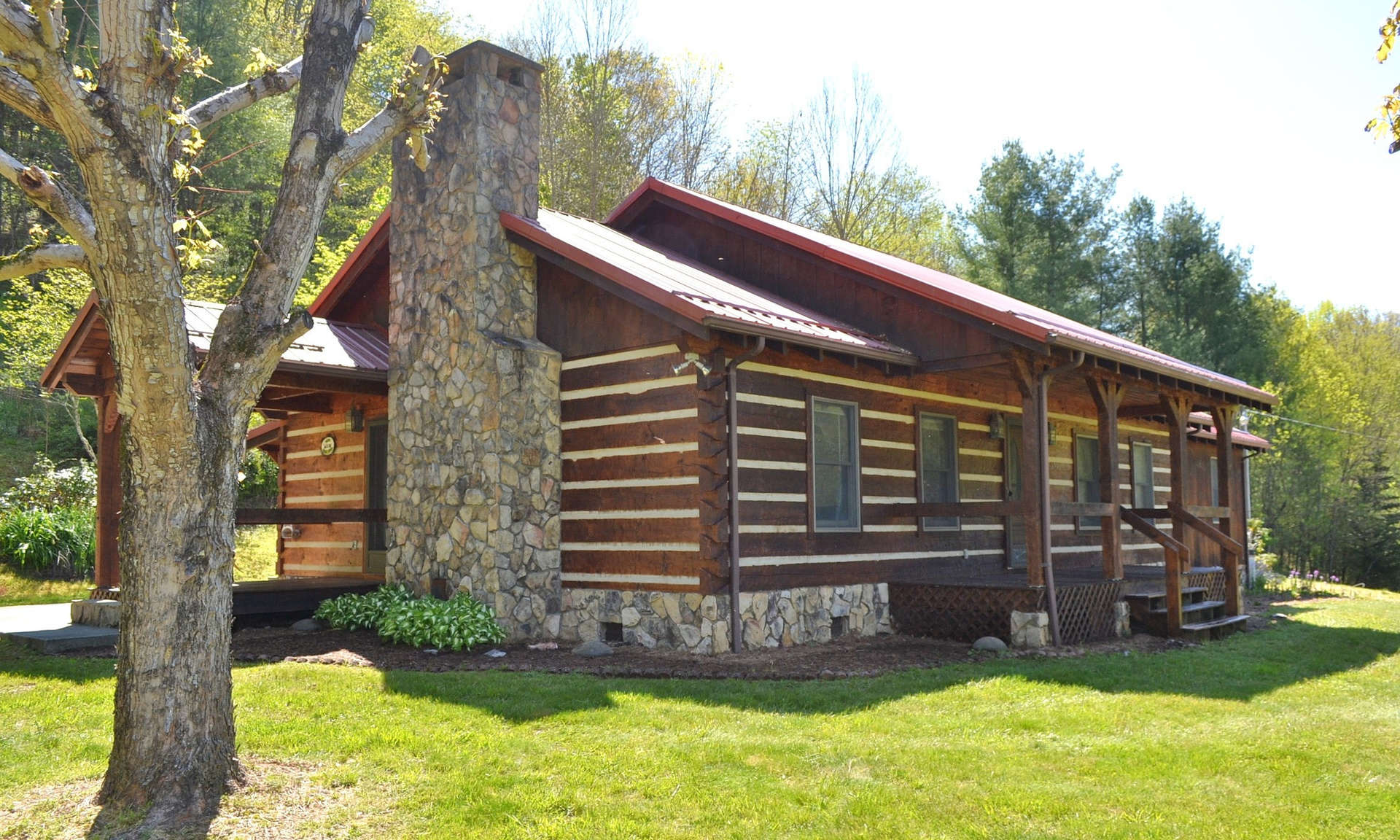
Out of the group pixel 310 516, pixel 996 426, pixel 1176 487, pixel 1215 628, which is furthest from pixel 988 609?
pixel 310 516

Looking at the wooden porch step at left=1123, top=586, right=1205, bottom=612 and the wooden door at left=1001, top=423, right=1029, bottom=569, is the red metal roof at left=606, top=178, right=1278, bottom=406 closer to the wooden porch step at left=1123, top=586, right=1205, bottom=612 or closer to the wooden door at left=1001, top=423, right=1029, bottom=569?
the wooden door at left=1001, top=423, right=1029, bottom=569

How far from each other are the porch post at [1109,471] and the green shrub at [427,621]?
680 cm

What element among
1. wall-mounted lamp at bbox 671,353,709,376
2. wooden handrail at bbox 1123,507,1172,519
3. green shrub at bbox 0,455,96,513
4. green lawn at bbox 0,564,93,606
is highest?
wall-mounted lamp at bbox 671,353,709,376

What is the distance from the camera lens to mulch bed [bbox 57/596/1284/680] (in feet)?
32.0

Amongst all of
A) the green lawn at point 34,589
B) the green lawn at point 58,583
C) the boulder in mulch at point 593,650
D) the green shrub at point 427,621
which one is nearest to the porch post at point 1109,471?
the boulder in mulch at point 593,650

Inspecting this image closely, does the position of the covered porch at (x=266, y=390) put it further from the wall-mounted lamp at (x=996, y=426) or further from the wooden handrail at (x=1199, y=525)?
the wooden handrail at (x=1199, y=525)

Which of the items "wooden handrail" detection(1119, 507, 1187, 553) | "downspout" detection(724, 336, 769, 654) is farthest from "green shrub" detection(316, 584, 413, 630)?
"wooden handrail" detection(1119, 507, 1187, 553)

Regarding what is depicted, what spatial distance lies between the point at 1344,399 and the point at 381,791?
135 feet

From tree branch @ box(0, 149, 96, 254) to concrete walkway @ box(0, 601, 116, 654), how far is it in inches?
242

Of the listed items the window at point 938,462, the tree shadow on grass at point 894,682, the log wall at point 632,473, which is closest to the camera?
the tree shadow on grass at point 894,682

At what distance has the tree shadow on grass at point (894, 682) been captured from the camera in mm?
8250

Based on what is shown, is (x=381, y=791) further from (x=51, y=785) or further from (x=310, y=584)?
(x=310, y=584)

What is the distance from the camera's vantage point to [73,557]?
56.3ft

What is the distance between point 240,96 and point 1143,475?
16355 millimetres
